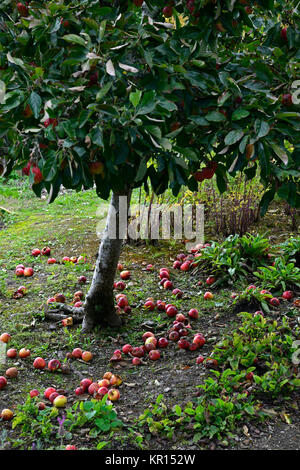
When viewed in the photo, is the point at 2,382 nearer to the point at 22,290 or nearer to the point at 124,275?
the point at 22,290


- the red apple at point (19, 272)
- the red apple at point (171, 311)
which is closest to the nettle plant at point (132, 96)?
the red apple at point (171, 311)

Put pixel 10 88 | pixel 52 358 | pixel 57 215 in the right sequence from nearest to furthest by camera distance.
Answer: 1. pixel 10 88
2. pixel 52 358
3. pixel 57 215

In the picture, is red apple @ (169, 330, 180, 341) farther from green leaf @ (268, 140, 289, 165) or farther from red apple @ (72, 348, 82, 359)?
green leaf @ (268, 140, 289, 165)

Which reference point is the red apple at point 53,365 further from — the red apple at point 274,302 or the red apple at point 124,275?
the red apple at point 274,302

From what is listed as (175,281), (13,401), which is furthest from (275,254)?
(13,401)

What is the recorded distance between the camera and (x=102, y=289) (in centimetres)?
337

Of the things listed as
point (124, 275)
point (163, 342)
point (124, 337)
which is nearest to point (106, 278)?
point (124, 337)

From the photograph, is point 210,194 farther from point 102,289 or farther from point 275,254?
point 102,289

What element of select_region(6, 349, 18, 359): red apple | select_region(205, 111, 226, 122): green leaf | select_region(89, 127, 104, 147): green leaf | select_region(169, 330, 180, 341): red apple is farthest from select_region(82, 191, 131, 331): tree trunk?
select_region(89, 127, 104, 147): green leaf

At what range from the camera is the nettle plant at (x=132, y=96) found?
1.78m

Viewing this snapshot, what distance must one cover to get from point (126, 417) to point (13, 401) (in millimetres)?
632

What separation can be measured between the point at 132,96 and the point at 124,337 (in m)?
2.13
